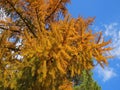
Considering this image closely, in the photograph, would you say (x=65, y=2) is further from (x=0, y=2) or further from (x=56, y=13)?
(x=0, y=2)

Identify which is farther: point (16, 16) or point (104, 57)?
point (16, 16)

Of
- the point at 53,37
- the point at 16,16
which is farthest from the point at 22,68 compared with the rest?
the point at 16,16

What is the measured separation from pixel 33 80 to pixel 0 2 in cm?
313

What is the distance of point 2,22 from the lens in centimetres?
1044

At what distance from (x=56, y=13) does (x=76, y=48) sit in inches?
115

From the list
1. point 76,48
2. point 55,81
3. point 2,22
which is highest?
point 2,22

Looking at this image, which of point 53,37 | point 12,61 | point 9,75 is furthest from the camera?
point 12,61

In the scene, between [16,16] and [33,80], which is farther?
[16,16]

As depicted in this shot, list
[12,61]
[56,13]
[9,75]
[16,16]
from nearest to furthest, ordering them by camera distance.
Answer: [9,75], [12,61], [16,16], [56,13]

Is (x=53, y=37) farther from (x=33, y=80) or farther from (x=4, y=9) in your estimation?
(x=4, y=9)

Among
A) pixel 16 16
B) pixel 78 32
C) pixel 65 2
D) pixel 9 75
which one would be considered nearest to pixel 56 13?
pixel 65 2

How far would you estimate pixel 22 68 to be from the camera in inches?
316

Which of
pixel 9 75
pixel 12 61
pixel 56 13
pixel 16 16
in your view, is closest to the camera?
pixel 9 75

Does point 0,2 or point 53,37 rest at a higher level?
point 0,2
